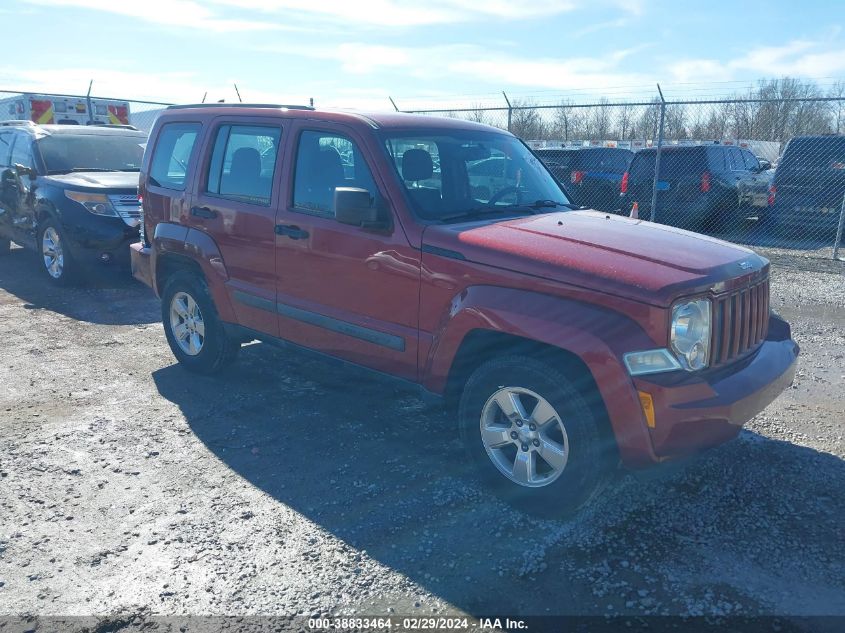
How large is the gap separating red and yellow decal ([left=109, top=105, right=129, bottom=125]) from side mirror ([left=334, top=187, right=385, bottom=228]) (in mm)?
14429

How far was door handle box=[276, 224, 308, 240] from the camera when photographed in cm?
447

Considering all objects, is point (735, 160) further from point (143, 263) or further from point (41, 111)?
point (41, 111)

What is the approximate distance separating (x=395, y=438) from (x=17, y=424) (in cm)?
261

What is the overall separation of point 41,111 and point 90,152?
6753mm

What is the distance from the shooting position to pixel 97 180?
8.77 meters

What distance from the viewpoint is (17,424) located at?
4746 millimetres

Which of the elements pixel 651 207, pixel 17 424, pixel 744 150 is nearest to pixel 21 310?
pixel 17 424

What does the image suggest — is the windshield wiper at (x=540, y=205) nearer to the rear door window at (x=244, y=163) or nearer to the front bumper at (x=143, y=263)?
the rear door window at (x=244, y=163)

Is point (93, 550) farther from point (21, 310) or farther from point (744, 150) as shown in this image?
point (744, 150)

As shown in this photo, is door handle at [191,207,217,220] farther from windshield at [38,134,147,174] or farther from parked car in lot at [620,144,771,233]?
parked car in lot at [620,144,771,233]

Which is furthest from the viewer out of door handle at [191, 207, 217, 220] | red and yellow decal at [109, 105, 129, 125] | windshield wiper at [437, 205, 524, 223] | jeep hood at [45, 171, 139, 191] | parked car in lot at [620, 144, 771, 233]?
red and yellow decal at [109, 105, 129, 125]

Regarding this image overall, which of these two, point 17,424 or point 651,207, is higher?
point 651,207

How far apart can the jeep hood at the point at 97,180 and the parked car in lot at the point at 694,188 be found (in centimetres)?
791

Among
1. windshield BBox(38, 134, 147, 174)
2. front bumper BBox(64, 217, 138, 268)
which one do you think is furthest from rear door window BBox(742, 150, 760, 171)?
front bumper BBox(64, 217, 138, 268)
